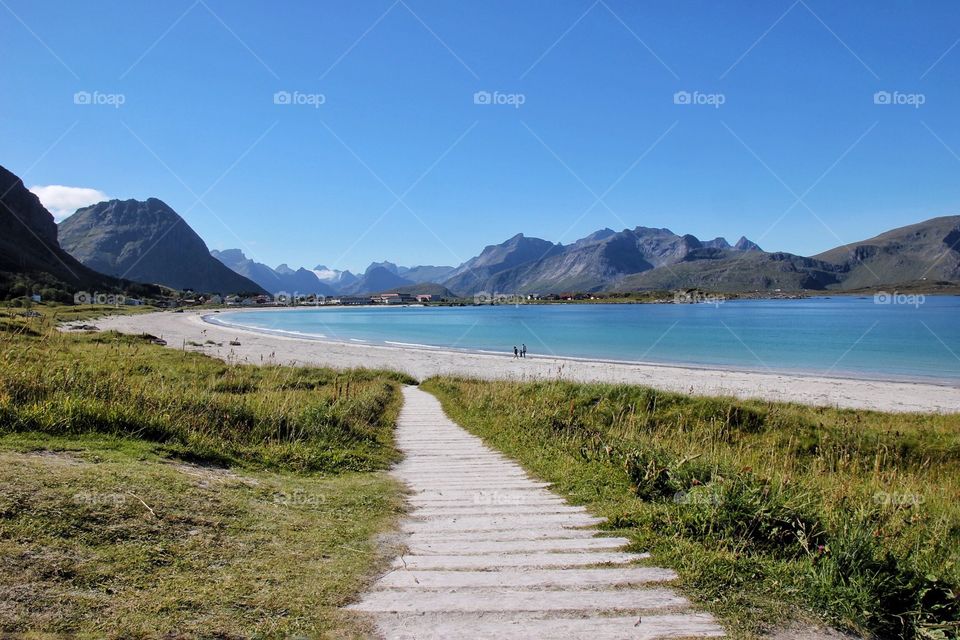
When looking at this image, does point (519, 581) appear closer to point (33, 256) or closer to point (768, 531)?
point (768, 531)

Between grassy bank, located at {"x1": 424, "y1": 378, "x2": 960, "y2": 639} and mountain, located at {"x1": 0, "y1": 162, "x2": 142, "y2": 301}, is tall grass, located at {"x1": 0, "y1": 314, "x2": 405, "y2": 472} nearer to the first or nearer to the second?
grassy bank, located at {"x1": 424, "y1": 378, "x2": 960, "y2": 639}

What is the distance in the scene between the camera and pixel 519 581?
4305 mm

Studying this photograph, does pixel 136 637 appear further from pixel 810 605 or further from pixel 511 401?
pixel 511 401

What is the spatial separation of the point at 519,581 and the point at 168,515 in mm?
3161

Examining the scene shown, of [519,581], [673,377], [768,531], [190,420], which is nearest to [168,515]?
[519,581]

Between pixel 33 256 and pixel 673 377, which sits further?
pixel 33 256

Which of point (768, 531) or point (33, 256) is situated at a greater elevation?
point (33, 256)

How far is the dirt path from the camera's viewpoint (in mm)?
3605

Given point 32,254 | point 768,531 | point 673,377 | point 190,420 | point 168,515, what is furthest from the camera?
point 32,254

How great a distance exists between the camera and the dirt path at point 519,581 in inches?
142

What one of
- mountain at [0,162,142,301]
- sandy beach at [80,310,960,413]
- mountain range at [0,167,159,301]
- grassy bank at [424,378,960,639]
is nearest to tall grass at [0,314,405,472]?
grassy bank at [424,378,960,639]

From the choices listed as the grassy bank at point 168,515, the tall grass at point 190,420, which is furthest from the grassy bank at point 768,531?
the tall grass at point 190,420

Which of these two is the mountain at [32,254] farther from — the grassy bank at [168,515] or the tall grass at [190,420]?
the grassy bank at [168,515]

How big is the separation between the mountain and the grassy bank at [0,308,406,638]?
112647mm
